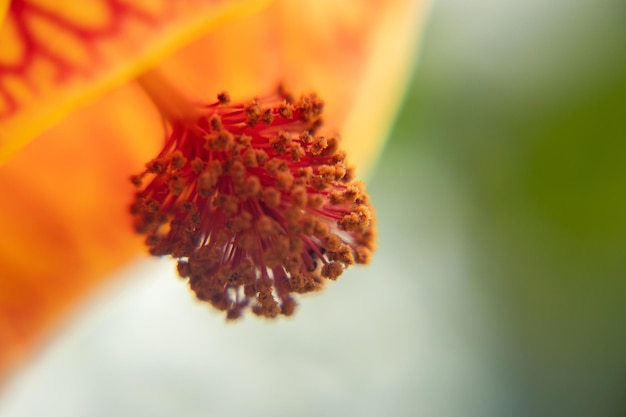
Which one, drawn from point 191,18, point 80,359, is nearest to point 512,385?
point 80,359

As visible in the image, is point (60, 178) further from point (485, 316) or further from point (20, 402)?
point (485, 316)

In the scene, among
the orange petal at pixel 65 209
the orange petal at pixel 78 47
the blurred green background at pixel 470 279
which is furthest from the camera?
the blurred green background at pixel 470 279

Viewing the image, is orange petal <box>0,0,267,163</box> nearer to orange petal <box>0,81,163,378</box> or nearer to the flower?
the flower

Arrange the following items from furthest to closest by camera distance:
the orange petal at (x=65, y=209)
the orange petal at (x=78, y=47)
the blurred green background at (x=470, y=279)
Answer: the blurred green background at (x=470, y=279) → the orange petal at (x=65, y=209) → the orange petal at (x=78, y=47)

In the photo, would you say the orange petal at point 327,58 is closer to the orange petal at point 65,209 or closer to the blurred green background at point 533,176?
the orange petal at point 65,209

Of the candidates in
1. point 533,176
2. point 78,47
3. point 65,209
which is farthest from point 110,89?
point 533,176

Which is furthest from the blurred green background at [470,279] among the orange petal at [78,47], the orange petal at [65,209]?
the orange petal at [78,47]

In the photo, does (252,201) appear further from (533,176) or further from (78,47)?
(533,176)
